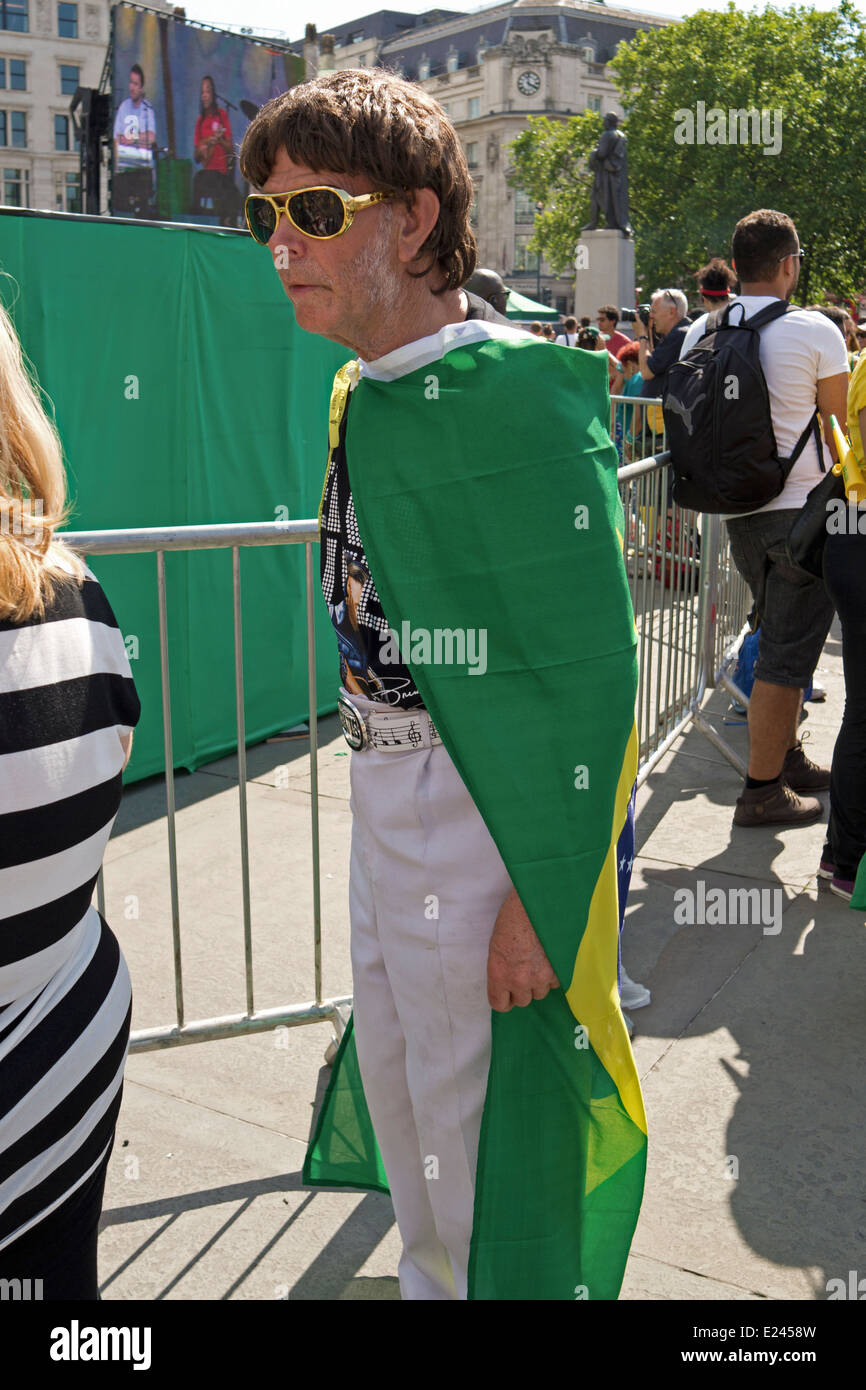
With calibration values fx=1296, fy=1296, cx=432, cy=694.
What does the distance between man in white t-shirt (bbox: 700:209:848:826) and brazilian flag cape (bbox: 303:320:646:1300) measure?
3.00 m

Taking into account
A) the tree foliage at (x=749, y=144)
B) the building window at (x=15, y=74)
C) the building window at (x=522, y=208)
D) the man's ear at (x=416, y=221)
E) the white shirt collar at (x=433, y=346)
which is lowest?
the white shirt collar at (x=433, y=346)

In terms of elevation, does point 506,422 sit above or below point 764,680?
above

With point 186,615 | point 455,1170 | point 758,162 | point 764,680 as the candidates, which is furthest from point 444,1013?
point 758,162

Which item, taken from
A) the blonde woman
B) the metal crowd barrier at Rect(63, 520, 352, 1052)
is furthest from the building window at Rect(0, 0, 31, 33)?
the blonde woman

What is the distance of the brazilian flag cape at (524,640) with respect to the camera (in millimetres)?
1836

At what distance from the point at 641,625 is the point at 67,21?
3226 inches

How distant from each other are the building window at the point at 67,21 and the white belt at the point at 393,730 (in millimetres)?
83534

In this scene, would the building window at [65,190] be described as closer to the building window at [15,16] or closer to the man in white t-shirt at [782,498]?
the building window at [15,16]

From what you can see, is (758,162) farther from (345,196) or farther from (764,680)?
(345,196)

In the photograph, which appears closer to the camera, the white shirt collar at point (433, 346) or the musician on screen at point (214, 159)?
the white shirt collar at point (433, 346)

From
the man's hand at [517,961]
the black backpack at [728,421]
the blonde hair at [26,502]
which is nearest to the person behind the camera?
the blonde hair at [26,502]

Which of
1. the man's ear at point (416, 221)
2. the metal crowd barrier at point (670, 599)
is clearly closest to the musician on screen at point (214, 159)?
the metal crowd barrier at point (670, 599)
